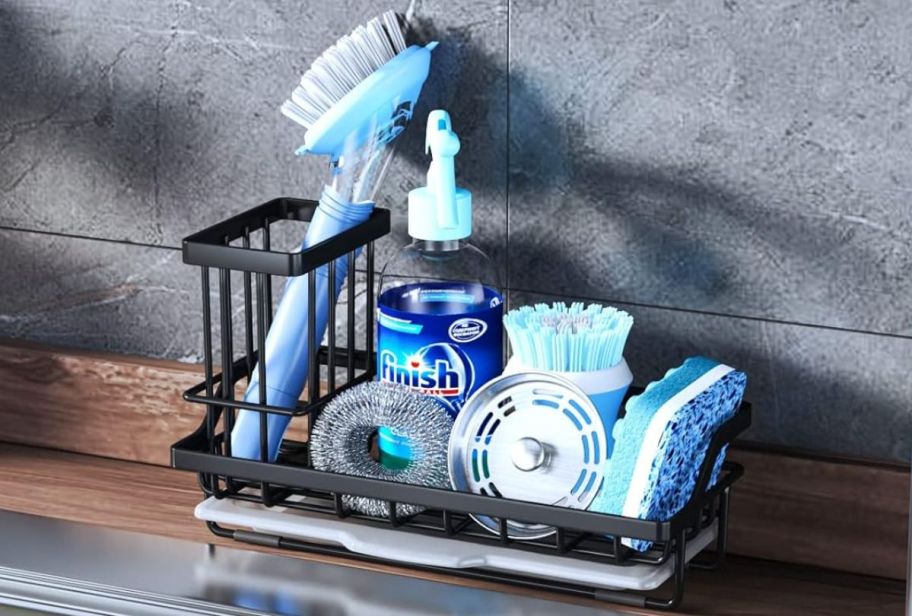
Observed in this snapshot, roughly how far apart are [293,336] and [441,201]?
5.8 inches

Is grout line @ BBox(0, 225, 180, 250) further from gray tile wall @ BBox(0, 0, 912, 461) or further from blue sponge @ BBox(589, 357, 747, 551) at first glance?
blue sponge @ BBox(589, 357, 747, 551)

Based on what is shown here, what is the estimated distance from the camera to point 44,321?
3.79 feet

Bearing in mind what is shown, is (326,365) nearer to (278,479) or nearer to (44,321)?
(278,479)

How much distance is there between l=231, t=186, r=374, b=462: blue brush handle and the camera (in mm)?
938

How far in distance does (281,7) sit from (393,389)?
12.2 inches

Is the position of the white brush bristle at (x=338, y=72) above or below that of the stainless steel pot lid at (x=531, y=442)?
above

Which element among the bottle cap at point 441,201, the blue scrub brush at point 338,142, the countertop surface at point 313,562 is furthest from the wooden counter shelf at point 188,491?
the bottle cap at point 441,201

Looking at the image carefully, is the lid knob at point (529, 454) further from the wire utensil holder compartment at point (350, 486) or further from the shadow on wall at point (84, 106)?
the shadow on wall at point (84, 106)

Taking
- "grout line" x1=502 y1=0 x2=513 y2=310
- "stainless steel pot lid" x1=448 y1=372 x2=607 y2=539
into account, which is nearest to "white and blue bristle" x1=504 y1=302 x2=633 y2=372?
"stainless steel pot lid" x1=448 y1=372 x2=607 y2=539

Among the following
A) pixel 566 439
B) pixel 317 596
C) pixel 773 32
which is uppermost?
pixel 773 32

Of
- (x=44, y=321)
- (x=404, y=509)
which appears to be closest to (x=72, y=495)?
(x=44, y=321)

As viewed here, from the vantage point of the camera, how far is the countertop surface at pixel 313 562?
2.89 ft

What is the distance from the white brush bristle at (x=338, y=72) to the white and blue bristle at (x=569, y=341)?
185 mm

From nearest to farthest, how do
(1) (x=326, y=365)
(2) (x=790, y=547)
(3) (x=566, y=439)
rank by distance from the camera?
(3) (x=566, y=439) → (2) (x=790, y=547) → (1) (x=326, y=365)
